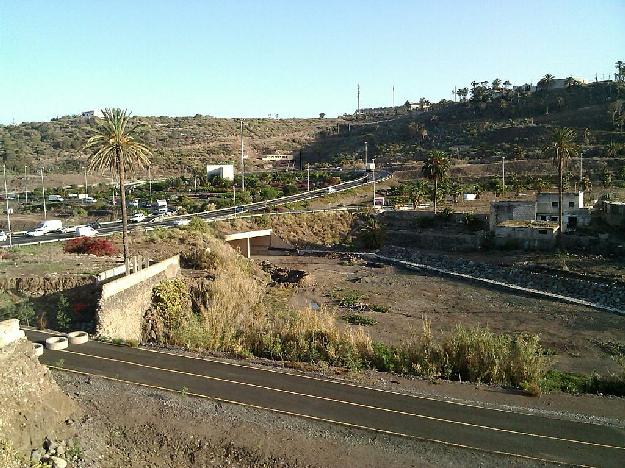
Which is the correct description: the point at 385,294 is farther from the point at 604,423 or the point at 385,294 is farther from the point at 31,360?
the point at 31,360

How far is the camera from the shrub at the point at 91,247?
41097 millimetres

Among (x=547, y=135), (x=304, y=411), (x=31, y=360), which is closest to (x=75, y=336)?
(x=31, y=360)

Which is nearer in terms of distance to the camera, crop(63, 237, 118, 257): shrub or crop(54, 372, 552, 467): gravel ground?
crop(54, 372, 552, 467): gravel ground

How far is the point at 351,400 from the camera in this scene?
1917 cm

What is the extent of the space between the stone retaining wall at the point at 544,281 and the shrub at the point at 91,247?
28994 millimetres

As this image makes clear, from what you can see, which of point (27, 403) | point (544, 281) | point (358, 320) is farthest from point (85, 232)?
point (544, 281)

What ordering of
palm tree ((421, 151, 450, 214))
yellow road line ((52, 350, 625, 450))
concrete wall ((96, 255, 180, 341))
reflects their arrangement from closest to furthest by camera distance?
yellow road line ((52, 350, 625, 450)) → concrete wall ((96, 255, 180, 341)) → palm tree ((421, 151, 450, 214))

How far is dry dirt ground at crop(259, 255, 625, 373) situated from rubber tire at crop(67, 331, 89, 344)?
54.0 feet

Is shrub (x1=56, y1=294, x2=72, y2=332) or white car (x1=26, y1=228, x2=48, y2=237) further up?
white car (x1=26, y1=228, x2=48, y2=237)

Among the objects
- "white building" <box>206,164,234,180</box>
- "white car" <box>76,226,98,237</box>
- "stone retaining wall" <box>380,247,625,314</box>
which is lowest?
"stone retaining wall" <box>380,247,625,314</box>

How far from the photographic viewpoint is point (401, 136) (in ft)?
449

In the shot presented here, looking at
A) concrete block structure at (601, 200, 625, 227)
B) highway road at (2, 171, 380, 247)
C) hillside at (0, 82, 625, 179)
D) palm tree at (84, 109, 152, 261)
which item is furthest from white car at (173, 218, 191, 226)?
hillside at (0, 82, 625, 179)

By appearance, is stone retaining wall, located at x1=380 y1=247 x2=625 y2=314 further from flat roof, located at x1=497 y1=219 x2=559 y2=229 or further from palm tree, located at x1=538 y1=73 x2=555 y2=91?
palm tree, located at x1=538 y1=73 x2=555 y2=91

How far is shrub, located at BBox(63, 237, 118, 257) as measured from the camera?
41097 millimetres
